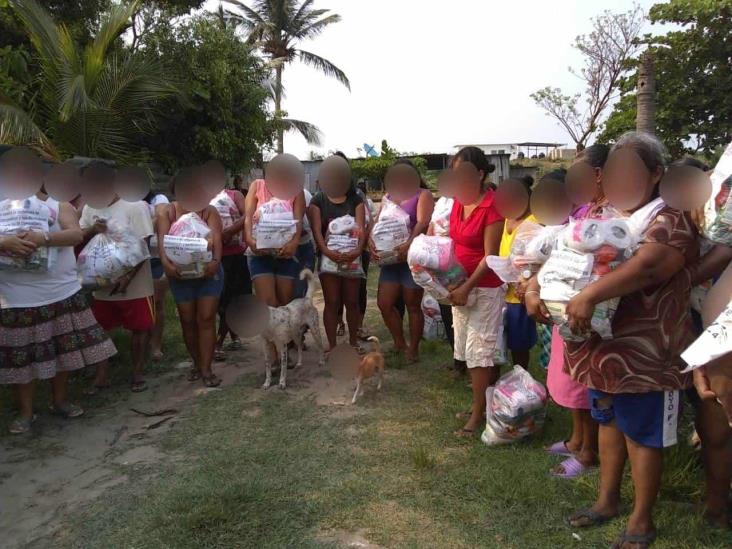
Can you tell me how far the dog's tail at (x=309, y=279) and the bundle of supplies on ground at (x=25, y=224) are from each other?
2.04m

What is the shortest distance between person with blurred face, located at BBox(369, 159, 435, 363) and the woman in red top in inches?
47.6

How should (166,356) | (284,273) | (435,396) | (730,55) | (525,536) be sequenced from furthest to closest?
(730,55) < (166,356) < (284,273) < (435,396) < (525,536)

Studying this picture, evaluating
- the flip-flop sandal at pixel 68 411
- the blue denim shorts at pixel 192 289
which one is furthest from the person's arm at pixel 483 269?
the flip-flop sandal at pixel 68 411

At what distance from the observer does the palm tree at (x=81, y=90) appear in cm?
784

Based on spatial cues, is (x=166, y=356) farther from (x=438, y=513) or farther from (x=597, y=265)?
(x=597, y=265)

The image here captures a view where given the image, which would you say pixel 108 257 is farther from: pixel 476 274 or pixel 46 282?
pixel 476 274

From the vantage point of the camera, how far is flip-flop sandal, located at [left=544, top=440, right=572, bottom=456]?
3.32 m

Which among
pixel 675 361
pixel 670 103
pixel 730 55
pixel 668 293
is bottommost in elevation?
pixel 675 361

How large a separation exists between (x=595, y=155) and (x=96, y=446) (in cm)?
365

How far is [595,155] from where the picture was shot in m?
2.84

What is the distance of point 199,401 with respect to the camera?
4473mm

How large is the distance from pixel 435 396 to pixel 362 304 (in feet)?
5.97

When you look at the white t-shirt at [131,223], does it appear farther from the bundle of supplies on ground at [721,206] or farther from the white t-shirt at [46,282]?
the bundle of supplies on ground at [721,206]

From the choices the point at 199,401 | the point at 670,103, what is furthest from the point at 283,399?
the point at 670,103
